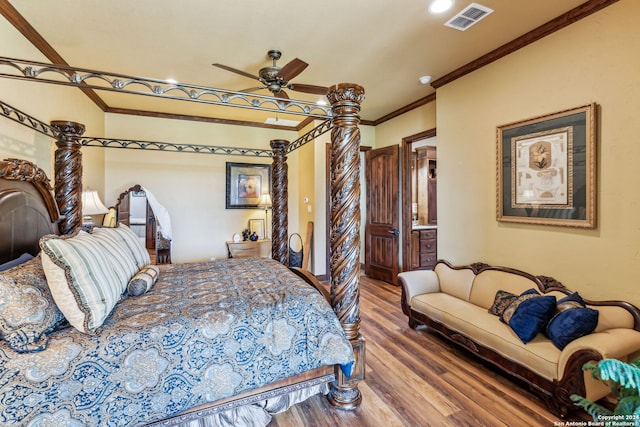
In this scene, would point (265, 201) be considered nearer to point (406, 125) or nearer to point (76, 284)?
point (406, 125)

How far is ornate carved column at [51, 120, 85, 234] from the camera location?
250 centimetres

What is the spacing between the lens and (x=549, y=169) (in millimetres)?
2504

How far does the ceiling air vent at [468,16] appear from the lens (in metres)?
2.20

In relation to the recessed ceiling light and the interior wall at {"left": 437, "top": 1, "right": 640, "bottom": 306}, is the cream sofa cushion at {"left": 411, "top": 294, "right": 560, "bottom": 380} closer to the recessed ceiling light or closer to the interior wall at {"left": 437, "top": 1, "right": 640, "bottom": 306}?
the interior wall at {"left": 437, "top": 1, "right": 640, "bottom": 306}

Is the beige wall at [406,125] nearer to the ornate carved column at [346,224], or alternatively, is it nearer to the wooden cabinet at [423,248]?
the wooden cabinet at [423,248]

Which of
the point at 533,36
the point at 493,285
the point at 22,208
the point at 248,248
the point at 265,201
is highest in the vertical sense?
the point at 533,36

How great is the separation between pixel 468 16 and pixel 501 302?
242 cm

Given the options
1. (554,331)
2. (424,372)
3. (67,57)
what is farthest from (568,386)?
(67,57)

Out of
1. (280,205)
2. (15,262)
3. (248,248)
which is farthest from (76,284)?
(248,248)

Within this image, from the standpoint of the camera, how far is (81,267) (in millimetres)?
1449

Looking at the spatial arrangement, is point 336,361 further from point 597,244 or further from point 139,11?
point 139,11

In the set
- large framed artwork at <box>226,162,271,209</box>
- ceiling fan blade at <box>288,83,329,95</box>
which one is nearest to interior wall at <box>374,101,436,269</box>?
ceiling fan blade at <box>288,83,329,95</box>

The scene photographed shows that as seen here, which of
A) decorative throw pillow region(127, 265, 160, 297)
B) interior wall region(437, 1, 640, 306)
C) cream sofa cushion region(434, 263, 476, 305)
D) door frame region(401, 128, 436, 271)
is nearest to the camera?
decorative throw pillow region(127, 265, 160, 297)

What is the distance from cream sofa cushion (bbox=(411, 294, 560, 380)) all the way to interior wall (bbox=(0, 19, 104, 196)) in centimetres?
382
